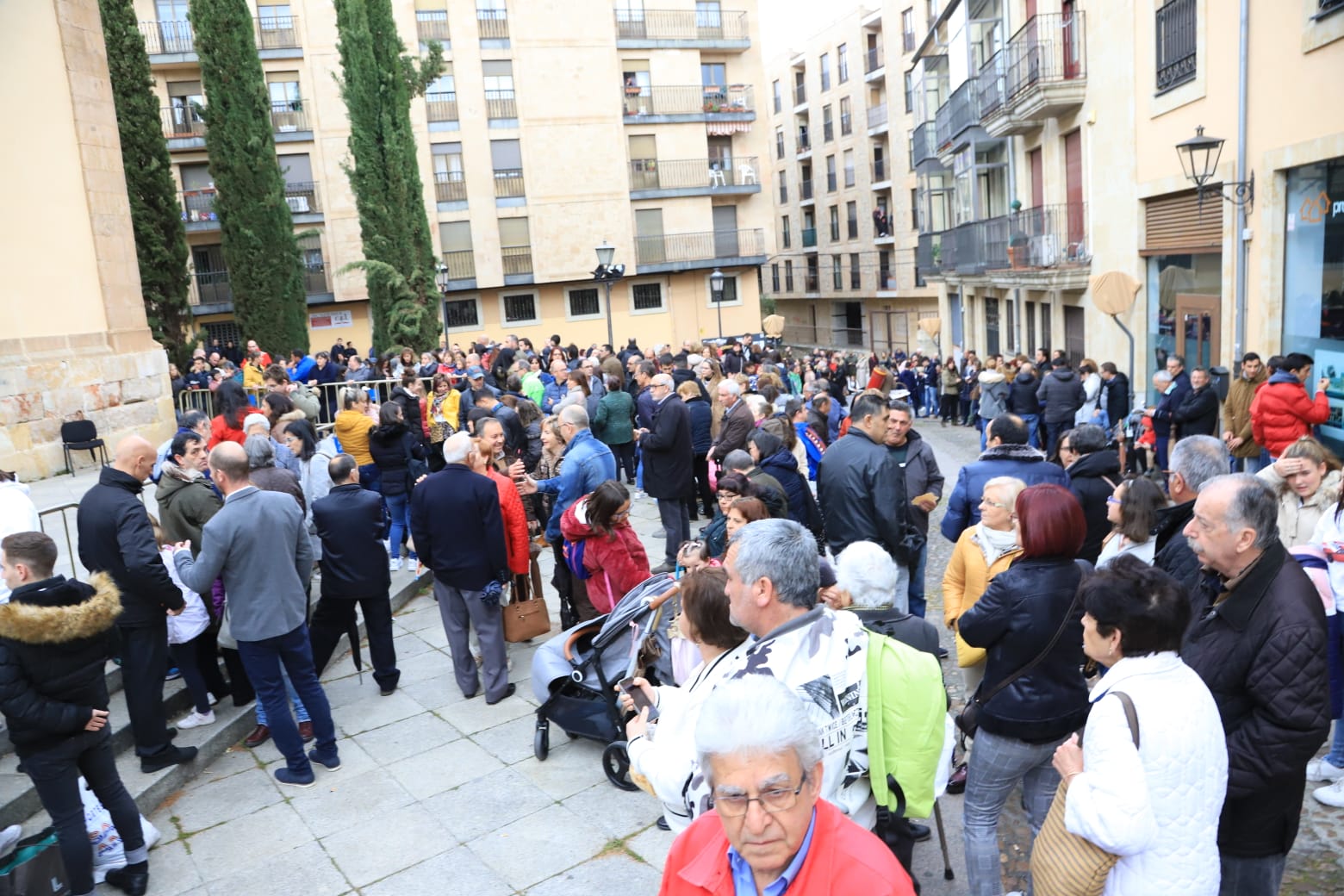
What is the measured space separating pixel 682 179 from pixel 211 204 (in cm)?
1674

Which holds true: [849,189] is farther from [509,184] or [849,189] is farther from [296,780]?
[296,780]

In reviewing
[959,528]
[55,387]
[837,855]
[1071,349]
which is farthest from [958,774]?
[1071,349]

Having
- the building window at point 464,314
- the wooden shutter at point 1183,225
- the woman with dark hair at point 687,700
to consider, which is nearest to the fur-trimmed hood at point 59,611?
the woman with dark hair at point 687,700

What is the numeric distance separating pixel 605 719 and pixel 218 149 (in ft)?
91.5

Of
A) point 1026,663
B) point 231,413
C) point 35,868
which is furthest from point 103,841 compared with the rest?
point 231,413

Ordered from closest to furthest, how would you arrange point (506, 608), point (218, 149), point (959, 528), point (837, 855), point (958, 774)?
point (837, 855) → point (958, 774) → point (959, 528) → point (506, 608) → point (218, 149)

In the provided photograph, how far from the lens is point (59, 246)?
11602 mm

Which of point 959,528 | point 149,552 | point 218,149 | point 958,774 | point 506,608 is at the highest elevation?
point 218,149

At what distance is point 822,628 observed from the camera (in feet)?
9.12

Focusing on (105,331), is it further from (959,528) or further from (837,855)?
(837,855)

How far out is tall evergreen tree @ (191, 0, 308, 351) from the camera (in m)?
27.2

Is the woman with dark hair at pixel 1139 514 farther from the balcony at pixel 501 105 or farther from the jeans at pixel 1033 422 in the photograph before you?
the balcony at pixel 501 105

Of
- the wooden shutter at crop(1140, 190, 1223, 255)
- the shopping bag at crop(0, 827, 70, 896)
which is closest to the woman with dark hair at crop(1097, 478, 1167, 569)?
the shopping bag at crop(0, 827, 70, 896)

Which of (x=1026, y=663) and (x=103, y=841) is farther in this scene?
(x=103, y=841)
